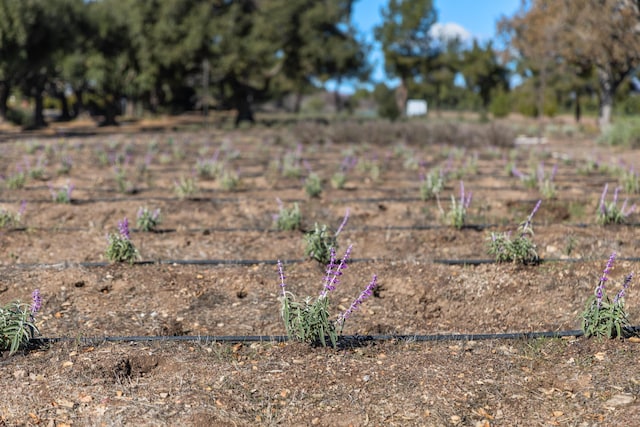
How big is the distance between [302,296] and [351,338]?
833 millimetres

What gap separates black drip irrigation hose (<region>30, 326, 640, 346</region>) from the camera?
3498mm

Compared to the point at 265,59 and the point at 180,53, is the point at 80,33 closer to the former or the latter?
the point at 180,53

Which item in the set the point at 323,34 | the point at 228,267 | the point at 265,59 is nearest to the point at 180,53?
the point at 265,59

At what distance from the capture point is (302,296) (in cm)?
434

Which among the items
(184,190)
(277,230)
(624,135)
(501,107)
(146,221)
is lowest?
(277,230)

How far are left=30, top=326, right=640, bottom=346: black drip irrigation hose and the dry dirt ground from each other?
0.09ft

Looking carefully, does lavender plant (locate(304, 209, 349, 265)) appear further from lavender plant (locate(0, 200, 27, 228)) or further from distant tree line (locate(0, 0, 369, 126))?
distant tree line (locate(0, 0, 369, 126))

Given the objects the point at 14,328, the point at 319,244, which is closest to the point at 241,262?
the point at 319,244

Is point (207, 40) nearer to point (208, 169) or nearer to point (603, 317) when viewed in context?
point (208, 169)

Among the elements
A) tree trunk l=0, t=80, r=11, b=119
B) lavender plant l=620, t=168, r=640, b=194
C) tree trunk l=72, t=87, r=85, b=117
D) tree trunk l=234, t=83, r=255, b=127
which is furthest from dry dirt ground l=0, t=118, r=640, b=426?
tree trunk l=72, t=87, r=85, b=117

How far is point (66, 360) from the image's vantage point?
10.6 feet

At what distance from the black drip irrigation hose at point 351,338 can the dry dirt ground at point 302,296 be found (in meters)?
0.03

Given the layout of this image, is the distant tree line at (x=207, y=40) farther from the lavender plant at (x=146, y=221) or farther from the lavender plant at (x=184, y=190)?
the lavender plant at (x=146, y=221)

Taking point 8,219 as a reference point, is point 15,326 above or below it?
below
